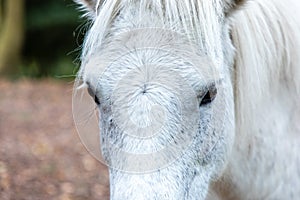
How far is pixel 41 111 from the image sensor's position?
9719 mm

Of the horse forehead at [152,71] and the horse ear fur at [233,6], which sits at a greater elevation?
the horse ear fur at [233,6]

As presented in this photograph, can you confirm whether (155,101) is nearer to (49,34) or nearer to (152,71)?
(152,71)

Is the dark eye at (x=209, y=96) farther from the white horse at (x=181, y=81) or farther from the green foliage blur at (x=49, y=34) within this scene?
the green foliage blur at (x=49, y=34)

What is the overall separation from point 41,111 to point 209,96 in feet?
22.8

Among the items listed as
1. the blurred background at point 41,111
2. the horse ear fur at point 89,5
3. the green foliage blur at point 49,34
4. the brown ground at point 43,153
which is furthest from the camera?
the green foliage blur at point 49,34

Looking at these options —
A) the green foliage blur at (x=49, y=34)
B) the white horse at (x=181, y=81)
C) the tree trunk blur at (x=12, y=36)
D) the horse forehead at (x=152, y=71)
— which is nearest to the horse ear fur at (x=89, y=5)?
the white horse at (x=181, y=81)

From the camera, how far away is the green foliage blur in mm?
15156

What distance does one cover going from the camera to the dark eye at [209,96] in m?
2.96

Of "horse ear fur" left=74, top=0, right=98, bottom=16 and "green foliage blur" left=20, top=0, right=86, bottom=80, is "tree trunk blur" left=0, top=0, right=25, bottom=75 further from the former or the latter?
"horse ear fur" left=74, top=0, right=98, bottom=16

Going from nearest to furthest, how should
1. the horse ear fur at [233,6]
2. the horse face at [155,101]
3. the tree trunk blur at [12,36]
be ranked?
the horse face at [155,101]
the horse ear fur at [233,6]
the tree trunk blur at [12,36]

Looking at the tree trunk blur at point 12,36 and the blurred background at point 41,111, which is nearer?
the blurred background at point 41,111

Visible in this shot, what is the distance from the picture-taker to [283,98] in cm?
361

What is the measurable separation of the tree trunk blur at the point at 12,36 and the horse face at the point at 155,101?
36.6ft

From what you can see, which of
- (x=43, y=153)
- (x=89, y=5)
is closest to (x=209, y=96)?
(x=89, y=5)
